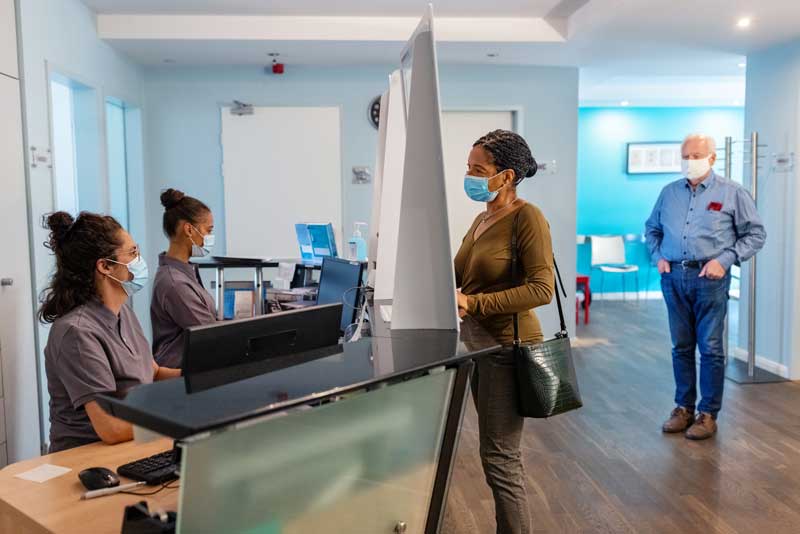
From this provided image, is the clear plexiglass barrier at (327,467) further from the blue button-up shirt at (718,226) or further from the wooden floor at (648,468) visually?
the blue button-up shirt at (718,226)

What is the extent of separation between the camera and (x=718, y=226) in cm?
407

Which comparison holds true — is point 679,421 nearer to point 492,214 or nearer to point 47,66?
point 492,214

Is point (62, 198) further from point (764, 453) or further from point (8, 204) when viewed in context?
point (764, 453)

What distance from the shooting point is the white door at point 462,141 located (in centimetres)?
673

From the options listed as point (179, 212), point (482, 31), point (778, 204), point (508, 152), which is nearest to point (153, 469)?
point (508, 152)

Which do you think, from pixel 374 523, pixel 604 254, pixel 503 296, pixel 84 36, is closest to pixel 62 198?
pixel 84 36

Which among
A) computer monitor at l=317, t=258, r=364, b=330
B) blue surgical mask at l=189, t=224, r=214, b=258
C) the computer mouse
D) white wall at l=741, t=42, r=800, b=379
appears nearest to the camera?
the computer mouse

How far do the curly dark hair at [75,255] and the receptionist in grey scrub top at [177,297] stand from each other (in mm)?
667

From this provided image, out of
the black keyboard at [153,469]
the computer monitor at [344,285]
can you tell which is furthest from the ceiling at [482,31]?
the black keyboard at [153,469]

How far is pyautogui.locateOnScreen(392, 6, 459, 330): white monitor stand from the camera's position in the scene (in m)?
1.93

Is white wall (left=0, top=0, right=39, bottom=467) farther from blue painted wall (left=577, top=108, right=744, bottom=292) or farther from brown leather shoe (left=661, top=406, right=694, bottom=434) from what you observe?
blue painted wall (left=577, top=108, right=744, bottom=292)

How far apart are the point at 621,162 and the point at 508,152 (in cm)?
798

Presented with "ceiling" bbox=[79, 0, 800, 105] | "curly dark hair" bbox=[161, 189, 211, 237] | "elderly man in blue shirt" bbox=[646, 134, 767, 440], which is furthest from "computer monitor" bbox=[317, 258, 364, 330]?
"ceiling" bbox=[79, 0, 800, 105]

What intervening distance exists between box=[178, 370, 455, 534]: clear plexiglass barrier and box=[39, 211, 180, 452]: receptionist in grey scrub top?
81 cm
